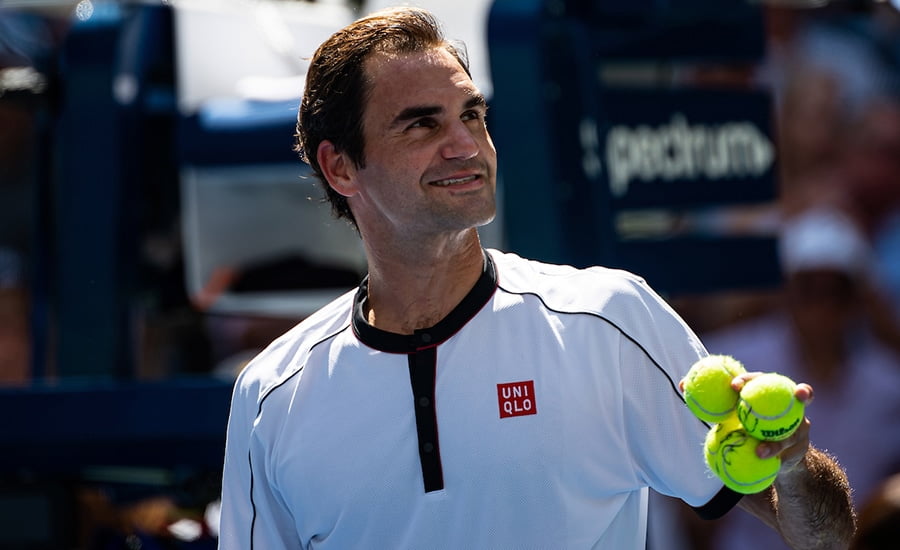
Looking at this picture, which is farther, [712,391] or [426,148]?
[426,148]

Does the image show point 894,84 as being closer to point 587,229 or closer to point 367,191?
point 587,229

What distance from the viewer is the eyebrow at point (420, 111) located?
7.07 ft

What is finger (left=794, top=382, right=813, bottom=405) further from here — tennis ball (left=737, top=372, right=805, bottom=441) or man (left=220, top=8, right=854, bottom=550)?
man (left=220, top=8, right=854, bottom=550)

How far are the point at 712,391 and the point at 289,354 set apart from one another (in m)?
0.78

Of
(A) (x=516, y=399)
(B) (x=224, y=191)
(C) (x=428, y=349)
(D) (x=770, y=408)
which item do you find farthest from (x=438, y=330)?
(B) (x=224, y=191)

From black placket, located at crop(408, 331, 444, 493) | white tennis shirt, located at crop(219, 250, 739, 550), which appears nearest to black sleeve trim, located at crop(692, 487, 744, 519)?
white tennis shirt, located at crop(219, 250, 739, 550)

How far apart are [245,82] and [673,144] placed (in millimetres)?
1249

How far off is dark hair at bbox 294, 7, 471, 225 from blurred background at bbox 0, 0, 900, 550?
0.73 meters

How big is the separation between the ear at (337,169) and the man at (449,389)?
0.06 ft

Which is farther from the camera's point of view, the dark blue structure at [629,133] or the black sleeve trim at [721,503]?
the dark blue structure at [629,133]

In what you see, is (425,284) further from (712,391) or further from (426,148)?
(712,391)

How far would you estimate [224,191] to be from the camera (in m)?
3.75

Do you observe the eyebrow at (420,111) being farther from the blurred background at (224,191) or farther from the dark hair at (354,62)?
the blurred background at (224,191)

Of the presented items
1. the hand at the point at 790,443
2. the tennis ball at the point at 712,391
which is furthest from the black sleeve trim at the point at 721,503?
the tennis ball at the point at 712,391
